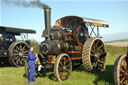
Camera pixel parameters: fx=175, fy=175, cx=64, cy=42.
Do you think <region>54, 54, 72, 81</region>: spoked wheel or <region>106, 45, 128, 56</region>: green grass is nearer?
<region>54, 54, 72, 81</region>: spoked wheel

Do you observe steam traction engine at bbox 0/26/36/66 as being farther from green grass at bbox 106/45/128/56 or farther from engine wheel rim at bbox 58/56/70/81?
green grass at bbox 106/45/128/56

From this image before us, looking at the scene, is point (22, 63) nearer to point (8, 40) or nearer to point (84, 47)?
point (8, 40)

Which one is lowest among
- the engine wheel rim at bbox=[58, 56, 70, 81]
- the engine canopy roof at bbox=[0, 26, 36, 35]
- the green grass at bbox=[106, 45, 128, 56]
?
the green grass at bbox=[106, 45, 128, 56]

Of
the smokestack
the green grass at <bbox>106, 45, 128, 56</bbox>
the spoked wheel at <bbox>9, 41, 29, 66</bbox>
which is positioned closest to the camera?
the smokestack

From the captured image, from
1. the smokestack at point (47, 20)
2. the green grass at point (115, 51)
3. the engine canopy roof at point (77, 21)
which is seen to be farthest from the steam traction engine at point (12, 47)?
the green grass at point (115, 51)

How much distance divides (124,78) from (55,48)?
332 cm

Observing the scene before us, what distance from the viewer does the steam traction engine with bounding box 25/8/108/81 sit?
22.9 ft

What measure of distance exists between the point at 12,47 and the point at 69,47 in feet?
15.9

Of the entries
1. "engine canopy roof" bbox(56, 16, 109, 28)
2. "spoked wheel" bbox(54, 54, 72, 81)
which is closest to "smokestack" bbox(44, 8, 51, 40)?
"spoked wheel" bbox(54, 54, 72, 81)

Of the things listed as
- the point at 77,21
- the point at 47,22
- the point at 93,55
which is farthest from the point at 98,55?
the point at 47,22

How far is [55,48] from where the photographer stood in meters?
7.23

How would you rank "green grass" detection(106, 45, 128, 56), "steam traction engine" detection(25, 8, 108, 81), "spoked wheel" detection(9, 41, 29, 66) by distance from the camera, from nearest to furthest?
"steam traction engine" detection(25, 8, 108, 81) → "spoked wheel" detection(9, 41, 29, 66) → "green grass" detection(106, 45, 128, 56)

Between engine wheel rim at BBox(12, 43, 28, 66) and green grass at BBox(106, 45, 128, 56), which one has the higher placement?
engine wheel rim at BBox(12, 43, 28, 66)

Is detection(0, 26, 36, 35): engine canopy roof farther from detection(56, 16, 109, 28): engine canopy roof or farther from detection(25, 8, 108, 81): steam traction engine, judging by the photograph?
detection(25, 8, 108, 81): steam traction engine
